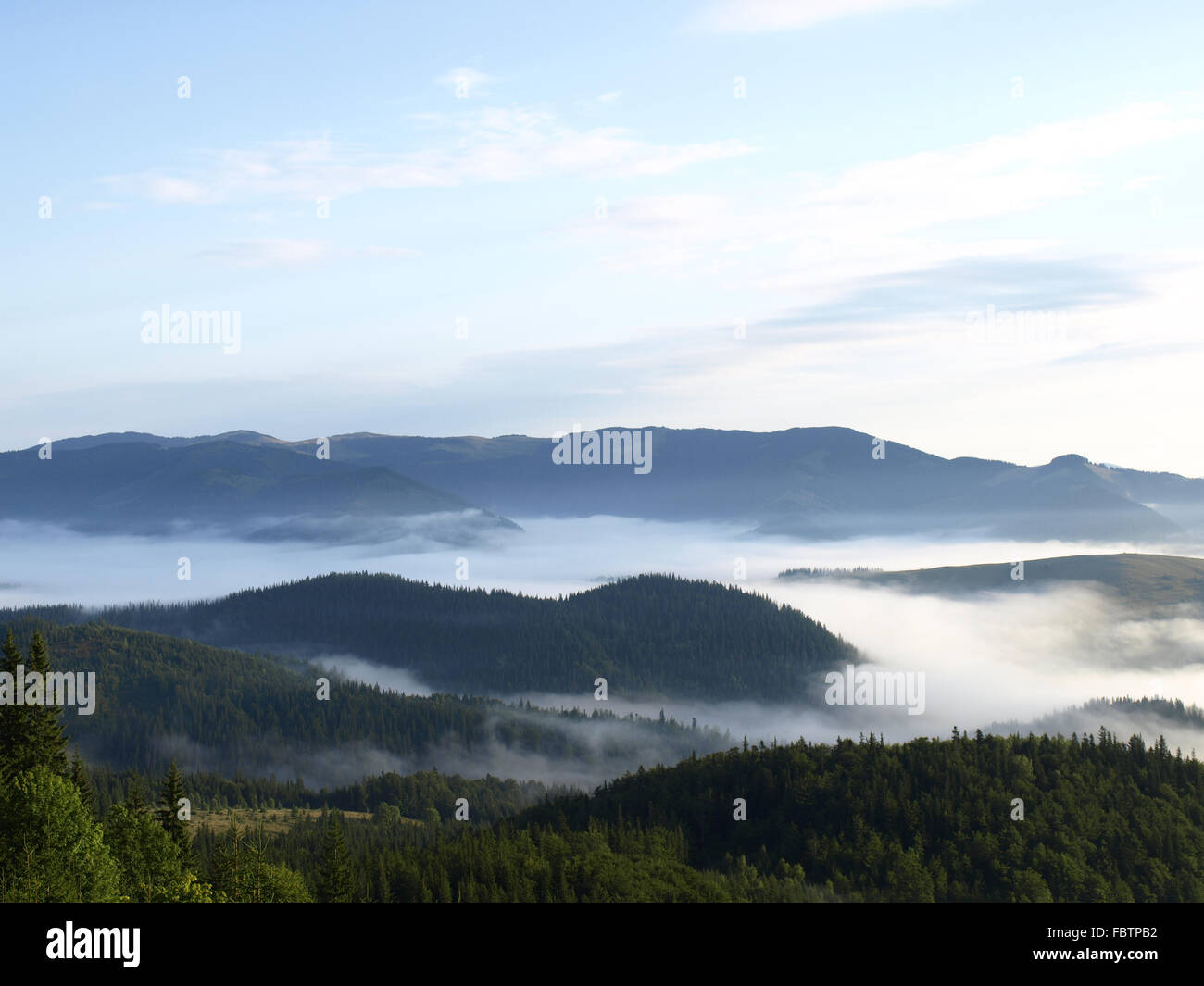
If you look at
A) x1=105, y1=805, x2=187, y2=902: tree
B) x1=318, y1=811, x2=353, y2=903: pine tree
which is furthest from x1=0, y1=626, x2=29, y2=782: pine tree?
x1=318, y1=811, x2=353, y2=903: pine tree

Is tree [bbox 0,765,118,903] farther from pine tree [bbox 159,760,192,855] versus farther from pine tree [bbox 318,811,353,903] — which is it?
pine tree [bbox 318,811,353,903]

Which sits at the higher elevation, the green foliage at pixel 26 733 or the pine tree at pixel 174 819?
the green foliage at pixel 26 733

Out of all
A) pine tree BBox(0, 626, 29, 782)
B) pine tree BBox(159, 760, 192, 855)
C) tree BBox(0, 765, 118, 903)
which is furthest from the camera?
pine tree BBox(159, 760, 192, 855)

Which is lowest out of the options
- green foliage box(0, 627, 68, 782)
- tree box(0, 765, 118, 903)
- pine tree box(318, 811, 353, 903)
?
pine tree box(318, 811, 353, 903)

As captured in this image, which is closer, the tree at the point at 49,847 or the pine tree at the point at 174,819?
the tree at the point at 49,847

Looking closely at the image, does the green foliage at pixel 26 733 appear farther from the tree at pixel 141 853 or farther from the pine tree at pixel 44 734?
the tree at pixel 141 853

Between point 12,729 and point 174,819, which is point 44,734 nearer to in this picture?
point 12,729

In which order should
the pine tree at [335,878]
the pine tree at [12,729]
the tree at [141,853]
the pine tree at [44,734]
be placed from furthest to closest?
the pine tree at [335,878] < the pine tree at [44,734] < the tree at [141,853] < the pine tree at [12,729]

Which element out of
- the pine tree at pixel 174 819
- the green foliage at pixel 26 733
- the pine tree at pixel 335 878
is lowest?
the pine tree at pixel 335 878

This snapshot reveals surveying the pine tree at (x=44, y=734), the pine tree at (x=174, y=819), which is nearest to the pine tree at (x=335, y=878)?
the pine tree at (x=174, y=819)
